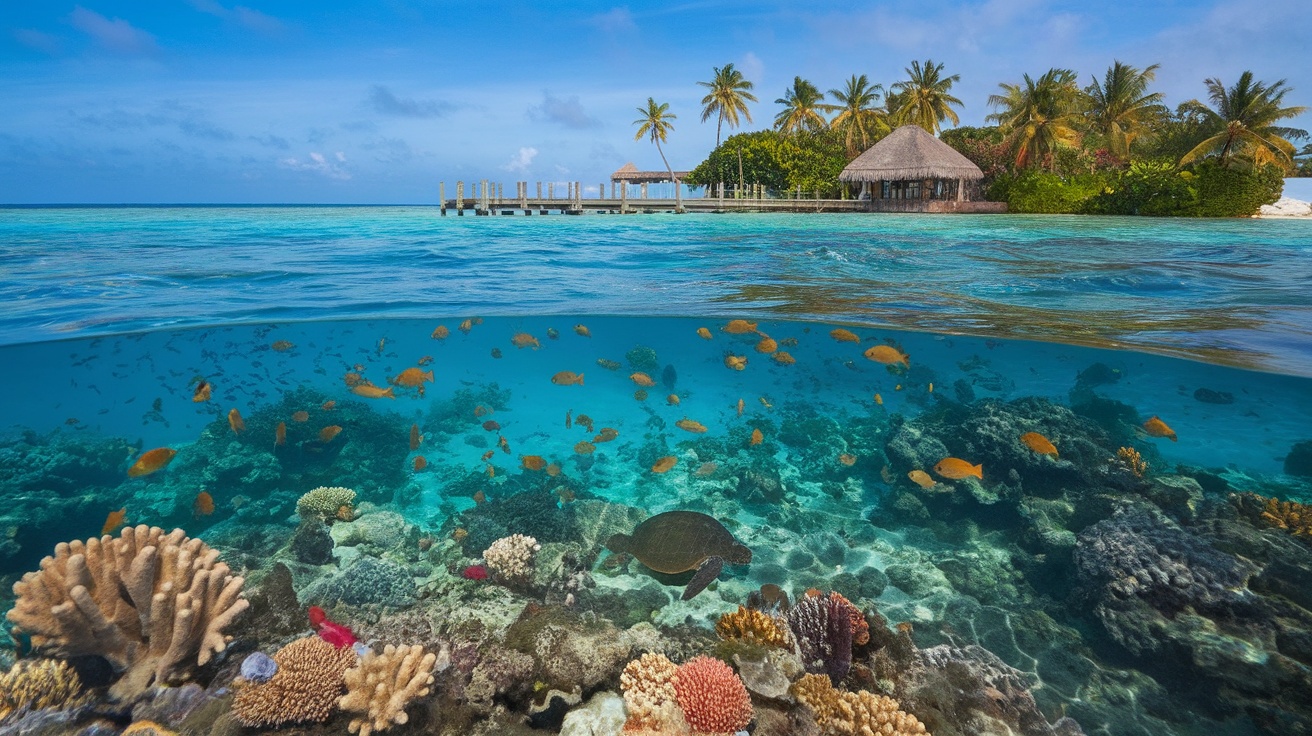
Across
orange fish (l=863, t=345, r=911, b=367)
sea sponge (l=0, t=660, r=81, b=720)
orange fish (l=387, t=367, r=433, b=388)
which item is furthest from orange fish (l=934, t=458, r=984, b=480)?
sea sponge (l=0, t=660, r=81, b=720)

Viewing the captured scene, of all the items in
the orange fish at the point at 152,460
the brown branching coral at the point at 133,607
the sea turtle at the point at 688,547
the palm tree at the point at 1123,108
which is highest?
the palm tree at the point at 1123,108

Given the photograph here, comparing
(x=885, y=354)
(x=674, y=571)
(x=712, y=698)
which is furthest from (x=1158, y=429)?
(x=712, y=698)

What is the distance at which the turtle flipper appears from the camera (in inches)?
270

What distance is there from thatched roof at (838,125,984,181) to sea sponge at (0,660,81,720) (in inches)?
1700

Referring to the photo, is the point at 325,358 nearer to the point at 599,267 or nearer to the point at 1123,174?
the point at 599,267

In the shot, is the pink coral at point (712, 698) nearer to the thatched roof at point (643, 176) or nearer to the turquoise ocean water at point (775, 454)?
the turquoise ocean water at point (775, 454)

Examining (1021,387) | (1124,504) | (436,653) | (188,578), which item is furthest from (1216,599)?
(1021,387)

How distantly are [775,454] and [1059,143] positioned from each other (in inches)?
1676

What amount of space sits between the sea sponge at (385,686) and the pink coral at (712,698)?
1.87 meters

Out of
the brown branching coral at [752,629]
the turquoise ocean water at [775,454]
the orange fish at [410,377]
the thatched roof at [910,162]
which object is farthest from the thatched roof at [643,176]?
the brown branching coral at [752,629]

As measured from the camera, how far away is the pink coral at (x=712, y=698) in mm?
4344

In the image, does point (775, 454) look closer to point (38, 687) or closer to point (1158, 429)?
point (1158, 429)

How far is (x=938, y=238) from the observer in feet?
70.7

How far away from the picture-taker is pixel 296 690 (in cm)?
450
